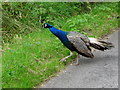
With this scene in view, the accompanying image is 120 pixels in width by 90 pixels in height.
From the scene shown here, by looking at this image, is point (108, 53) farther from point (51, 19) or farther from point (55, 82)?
point (51, 19)

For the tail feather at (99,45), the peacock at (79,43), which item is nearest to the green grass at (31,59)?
the peacock at (79,43)

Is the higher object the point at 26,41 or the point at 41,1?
the point at 41,1

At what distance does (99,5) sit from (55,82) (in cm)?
518

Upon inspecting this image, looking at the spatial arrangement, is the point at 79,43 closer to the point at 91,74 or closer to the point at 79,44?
the point at 79,44

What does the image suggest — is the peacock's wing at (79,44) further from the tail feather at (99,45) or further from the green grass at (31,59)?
the green grass at (31,59)

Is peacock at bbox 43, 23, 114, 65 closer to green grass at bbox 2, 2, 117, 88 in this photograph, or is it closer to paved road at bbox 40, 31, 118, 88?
paved road at bbox 40, 31, 118, 88

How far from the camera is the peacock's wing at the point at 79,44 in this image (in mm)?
5215

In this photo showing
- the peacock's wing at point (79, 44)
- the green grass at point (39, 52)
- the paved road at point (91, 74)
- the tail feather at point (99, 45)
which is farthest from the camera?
the tail feather at point (99, 45)

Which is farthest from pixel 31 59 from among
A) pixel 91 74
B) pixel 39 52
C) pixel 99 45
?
pixel 99 45

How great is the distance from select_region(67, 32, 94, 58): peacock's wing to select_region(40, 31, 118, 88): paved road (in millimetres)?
227

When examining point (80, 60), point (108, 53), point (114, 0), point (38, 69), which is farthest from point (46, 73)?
point (114, 0)

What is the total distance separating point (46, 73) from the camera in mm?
4738

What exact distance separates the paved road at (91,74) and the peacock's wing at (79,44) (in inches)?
8.9

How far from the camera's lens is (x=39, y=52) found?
5.67 meters
